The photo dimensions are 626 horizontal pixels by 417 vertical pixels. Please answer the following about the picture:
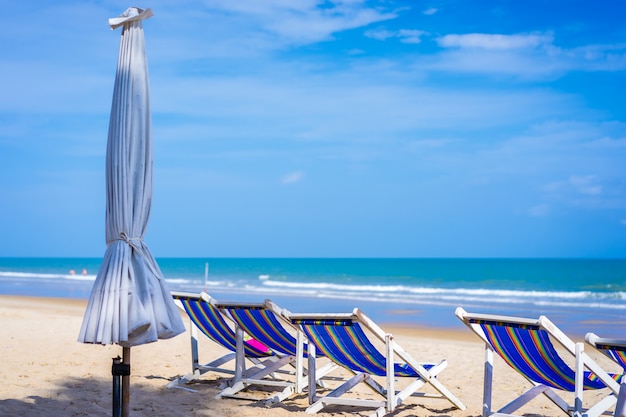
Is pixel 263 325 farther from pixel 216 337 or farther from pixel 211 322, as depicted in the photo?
pixel 216 337

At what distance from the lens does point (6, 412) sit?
522 cm

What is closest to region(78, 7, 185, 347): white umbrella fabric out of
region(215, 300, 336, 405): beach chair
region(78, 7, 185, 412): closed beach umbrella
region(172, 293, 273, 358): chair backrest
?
region(78, 7, 185, 412): closed beach umbrella

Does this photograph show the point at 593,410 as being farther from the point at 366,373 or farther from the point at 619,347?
the point at 366,373

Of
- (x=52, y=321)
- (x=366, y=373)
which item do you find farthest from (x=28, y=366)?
(x=52, y=321)

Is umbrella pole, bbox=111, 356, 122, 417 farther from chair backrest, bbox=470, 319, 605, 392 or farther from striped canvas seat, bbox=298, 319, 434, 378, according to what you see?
chair backrest, bbox=470, 319, 605, 392

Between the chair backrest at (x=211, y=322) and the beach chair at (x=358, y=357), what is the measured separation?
811mm

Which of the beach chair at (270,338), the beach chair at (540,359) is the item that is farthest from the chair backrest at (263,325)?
the beach chair at (540,359)

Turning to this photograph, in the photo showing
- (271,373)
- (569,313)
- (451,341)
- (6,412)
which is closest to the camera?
(6,412)

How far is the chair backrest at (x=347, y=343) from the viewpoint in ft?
17.2

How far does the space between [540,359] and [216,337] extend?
284 centimetres

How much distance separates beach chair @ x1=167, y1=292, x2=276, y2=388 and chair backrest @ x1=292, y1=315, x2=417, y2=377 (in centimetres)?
86

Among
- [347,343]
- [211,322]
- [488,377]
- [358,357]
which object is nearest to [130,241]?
[347,343]

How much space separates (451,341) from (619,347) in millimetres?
7394

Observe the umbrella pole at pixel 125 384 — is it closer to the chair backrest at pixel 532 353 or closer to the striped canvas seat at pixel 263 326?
the striped canvas seat at pixel 263 326
